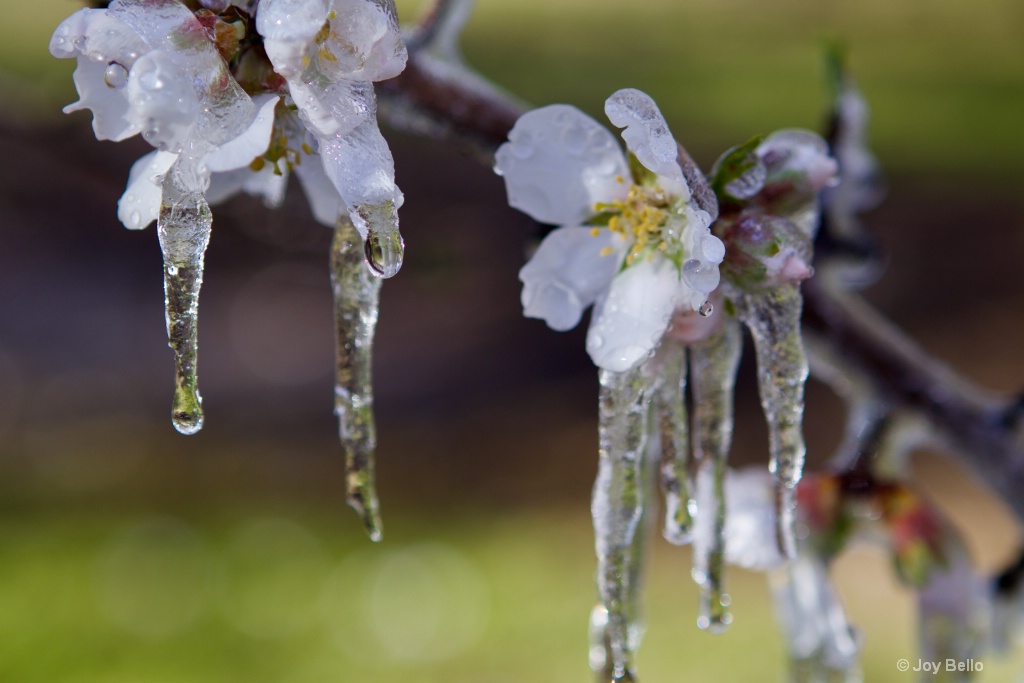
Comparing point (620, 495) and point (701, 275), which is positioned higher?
point (701, 275)

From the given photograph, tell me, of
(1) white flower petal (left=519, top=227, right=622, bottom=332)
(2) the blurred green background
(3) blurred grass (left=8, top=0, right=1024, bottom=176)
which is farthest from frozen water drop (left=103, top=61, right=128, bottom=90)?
(3) blurred grass (left=8, top=0, right=1024, bottom=176)

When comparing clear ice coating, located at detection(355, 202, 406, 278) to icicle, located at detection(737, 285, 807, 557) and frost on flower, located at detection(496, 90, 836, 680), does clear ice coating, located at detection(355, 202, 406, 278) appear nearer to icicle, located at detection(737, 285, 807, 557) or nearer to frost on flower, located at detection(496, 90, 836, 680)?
frost on flower, located at detection(496, 90, 836, 680)

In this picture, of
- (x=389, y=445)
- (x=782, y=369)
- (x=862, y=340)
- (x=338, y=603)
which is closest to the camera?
(x=782, y=369)

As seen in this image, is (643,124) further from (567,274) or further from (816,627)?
(816,627)

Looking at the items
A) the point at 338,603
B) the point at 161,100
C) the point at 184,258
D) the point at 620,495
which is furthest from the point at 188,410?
the point at 338,603

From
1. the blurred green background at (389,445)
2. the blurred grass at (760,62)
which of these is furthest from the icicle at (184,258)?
the blurred grass at (760,62)

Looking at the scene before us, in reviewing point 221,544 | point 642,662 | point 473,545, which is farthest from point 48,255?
point 642,662
